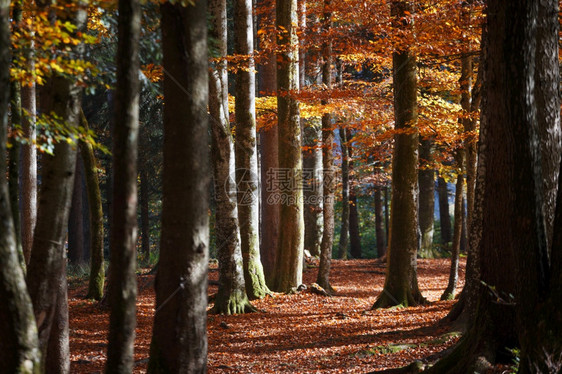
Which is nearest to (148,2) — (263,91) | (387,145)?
(263,91)

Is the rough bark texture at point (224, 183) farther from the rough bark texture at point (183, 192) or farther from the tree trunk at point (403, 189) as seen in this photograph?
the rough bark texture at point (183, 192)

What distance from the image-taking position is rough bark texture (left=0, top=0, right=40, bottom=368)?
3980mm

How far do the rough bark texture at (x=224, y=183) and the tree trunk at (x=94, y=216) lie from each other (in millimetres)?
2440

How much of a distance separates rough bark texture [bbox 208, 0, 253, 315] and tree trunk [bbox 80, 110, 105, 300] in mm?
2440

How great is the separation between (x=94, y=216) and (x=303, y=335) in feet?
17.0

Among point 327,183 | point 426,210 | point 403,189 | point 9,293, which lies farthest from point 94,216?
point 426,210

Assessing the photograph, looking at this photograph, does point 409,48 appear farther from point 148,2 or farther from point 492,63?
point 148,2

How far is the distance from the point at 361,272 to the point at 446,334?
10.7 meters

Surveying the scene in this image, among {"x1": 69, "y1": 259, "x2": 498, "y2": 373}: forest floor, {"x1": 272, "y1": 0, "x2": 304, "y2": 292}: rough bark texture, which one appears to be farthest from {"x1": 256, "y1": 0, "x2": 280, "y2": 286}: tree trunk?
{"x1": 69, "y1": 259, "x2": 498, "y2": 373}: forest floor

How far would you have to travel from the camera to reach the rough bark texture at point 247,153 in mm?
12383

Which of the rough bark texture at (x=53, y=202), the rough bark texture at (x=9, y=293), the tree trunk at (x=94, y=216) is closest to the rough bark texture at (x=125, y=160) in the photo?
the rough bark texture at (x=9, y=293)

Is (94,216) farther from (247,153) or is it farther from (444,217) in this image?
(444,217)

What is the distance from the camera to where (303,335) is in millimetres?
9922

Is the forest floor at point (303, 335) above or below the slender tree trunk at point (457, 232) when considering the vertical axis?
below
